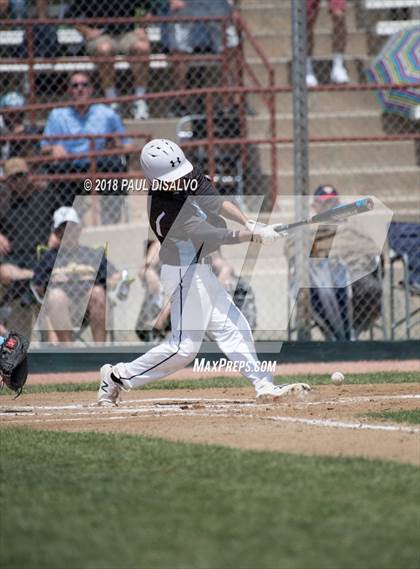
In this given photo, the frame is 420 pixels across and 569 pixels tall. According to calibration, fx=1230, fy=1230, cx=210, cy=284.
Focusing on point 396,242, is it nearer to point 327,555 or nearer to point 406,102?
point 406,102

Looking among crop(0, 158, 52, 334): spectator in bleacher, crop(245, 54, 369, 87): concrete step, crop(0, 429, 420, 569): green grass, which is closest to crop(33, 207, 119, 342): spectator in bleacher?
crop(0, 158, 52, 334): spectator in bleacher

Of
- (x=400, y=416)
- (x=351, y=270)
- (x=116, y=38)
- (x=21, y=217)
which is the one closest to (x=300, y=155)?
(x=351, y=270)

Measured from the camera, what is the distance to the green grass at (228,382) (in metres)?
10.2

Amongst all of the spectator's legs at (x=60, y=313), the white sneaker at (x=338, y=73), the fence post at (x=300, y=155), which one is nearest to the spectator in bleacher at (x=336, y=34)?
the white sneaker at (x=338, y=73)

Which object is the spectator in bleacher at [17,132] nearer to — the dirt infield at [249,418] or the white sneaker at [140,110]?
the white sneaker at [140,110]

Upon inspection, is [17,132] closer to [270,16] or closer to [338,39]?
[338,39]

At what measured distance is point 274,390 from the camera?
8.28 m

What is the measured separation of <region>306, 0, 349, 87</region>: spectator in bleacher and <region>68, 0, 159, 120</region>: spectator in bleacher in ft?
6.81

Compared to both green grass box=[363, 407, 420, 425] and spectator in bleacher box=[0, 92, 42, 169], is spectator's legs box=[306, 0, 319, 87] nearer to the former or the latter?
spectator in bleacher box=[0, 92, 42, 169]

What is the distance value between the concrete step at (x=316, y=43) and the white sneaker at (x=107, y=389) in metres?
9.01

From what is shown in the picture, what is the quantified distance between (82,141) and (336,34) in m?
4.51

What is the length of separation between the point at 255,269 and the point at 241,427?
5367 millimetres

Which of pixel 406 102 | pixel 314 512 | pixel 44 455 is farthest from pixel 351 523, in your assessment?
pixel 406 102

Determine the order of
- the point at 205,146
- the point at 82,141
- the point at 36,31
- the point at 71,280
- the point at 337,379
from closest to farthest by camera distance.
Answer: the point at 337,379, the point at 71,280, the point at 82,141, the point at 205,146, the point at 36,31
